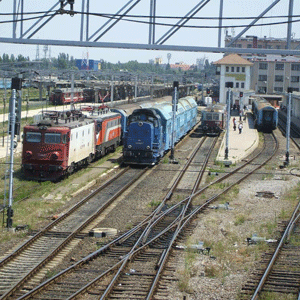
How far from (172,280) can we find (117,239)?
3.31m

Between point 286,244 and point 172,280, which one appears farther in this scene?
point 286,244

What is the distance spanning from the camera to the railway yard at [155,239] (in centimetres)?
1155

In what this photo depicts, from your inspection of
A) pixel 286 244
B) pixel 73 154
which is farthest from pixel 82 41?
pixel 73 154

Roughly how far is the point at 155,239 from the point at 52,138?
10.2 metres

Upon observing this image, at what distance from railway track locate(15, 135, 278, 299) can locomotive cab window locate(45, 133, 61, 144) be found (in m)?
7.07

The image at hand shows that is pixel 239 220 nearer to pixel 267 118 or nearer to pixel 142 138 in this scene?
pixel 142 138

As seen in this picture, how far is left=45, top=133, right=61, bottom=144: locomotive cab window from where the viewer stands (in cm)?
2388

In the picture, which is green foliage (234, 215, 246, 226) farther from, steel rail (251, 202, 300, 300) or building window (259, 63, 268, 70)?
building window (259, 63, 268, 70)

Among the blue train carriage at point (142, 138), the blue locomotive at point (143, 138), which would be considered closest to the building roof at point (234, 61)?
the blue locomotive at point (143, 138)

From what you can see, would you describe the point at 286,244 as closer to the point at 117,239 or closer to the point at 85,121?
the point at 117,239

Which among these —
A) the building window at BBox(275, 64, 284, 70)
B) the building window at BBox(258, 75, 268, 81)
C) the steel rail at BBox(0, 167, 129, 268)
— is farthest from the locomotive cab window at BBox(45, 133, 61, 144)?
the building window at BBox(258, 75, 268, 81)

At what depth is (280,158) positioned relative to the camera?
115 feet

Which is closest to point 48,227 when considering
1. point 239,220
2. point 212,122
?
point 239,220

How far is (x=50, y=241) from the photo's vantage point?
15.1m
